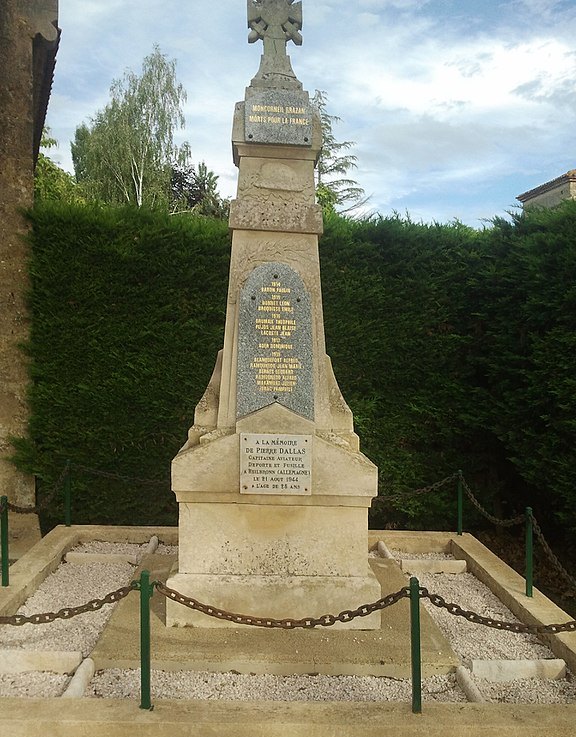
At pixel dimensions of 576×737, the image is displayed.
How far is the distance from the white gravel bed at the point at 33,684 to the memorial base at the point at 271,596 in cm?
76

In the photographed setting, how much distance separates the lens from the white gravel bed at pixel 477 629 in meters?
3.81

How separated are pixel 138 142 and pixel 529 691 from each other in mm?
24416

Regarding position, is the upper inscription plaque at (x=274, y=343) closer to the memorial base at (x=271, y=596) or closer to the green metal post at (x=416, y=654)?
the memorial base at (x=271, y=596)

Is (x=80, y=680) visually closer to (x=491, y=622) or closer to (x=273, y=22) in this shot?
(x=491, y=622)

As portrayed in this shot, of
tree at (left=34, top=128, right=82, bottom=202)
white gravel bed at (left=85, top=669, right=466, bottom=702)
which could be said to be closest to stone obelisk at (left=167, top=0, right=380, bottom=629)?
white gravel bed at (left=85, top=669, right=466, bottom=702)

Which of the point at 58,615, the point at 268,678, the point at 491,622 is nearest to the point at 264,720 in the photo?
the point at 268,678

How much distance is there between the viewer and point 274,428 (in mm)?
4066

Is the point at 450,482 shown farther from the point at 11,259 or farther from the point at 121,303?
the point at 11,259

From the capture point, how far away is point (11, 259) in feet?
22.0

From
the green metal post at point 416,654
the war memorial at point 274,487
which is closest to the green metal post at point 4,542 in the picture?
the war memorial at point 274,487

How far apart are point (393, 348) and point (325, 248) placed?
54.6 inches

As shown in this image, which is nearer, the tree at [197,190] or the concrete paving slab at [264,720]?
the concrete paving slab at [264,720]

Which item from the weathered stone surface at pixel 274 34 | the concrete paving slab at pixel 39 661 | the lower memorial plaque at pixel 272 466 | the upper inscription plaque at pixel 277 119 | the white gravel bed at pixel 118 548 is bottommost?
the white gravel bed at pixel 118 548

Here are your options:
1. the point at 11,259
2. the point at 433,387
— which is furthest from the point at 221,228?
the point at 433,387
